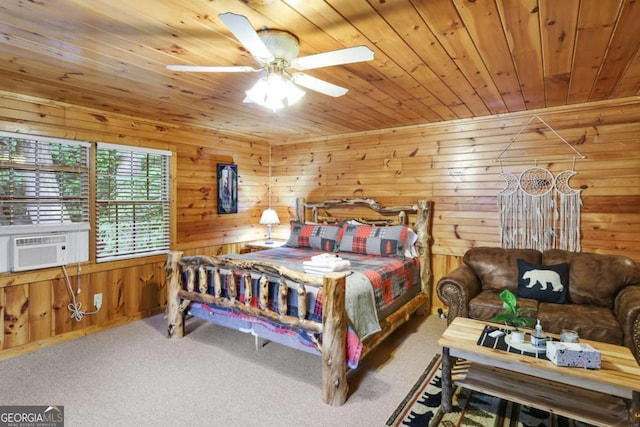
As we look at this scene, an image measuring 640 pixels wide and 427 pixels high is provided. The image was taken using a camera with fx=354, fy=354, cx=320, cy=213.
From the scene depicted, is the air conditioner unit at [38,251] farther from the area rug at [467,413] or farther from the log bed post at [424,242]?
the log bed post at [424,242]

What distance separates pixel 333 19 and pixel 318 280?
1596 millimetres

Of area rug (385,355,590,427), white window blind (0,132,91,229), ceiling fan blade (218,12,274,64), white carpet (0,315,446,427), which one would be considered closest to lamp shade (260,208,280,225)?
white carpet (0,315,446,427)

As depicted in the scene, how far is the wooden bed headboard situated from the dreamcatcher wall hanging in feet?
2.54

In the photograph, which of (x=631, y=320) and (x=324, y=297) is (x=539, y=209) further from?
(x=324, y=297)

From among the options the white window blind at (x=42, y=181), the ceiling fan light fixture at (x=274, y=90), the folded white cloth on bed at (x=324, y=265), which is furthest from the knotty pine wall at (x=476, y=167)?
the white window blind at (x=42, y=181)

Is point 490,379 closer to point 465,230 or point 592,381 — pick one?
point 592,381

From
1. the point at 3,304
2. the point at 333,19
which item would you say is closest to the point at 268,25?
the point at 333,19

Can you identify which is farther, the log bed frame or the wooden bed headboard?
the wooden bed headboard

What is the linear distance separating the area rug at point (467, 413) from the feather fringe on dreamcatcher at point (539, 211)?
71.9 inches

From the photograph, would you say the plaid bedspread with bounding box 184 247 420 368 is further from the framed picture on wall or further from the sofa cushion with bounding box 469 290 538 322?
the framed picture on wall

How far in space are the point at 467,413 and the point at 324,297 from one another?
3.68ft

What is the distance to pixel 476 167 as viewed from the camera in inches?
152

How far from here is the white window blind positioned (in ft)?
9.68

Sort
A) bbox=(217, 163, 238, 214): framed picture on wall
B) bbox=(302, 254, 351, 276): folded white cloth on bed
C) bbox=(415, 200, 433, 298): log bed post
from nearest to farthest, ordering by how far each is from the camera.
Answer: bbox=(302, 254, 351, 276): folded white cloth on bed < bbox=(415, 200, 433, 298): log bed post < bbox=(217, 163, 238, 214): framed picture on wall
